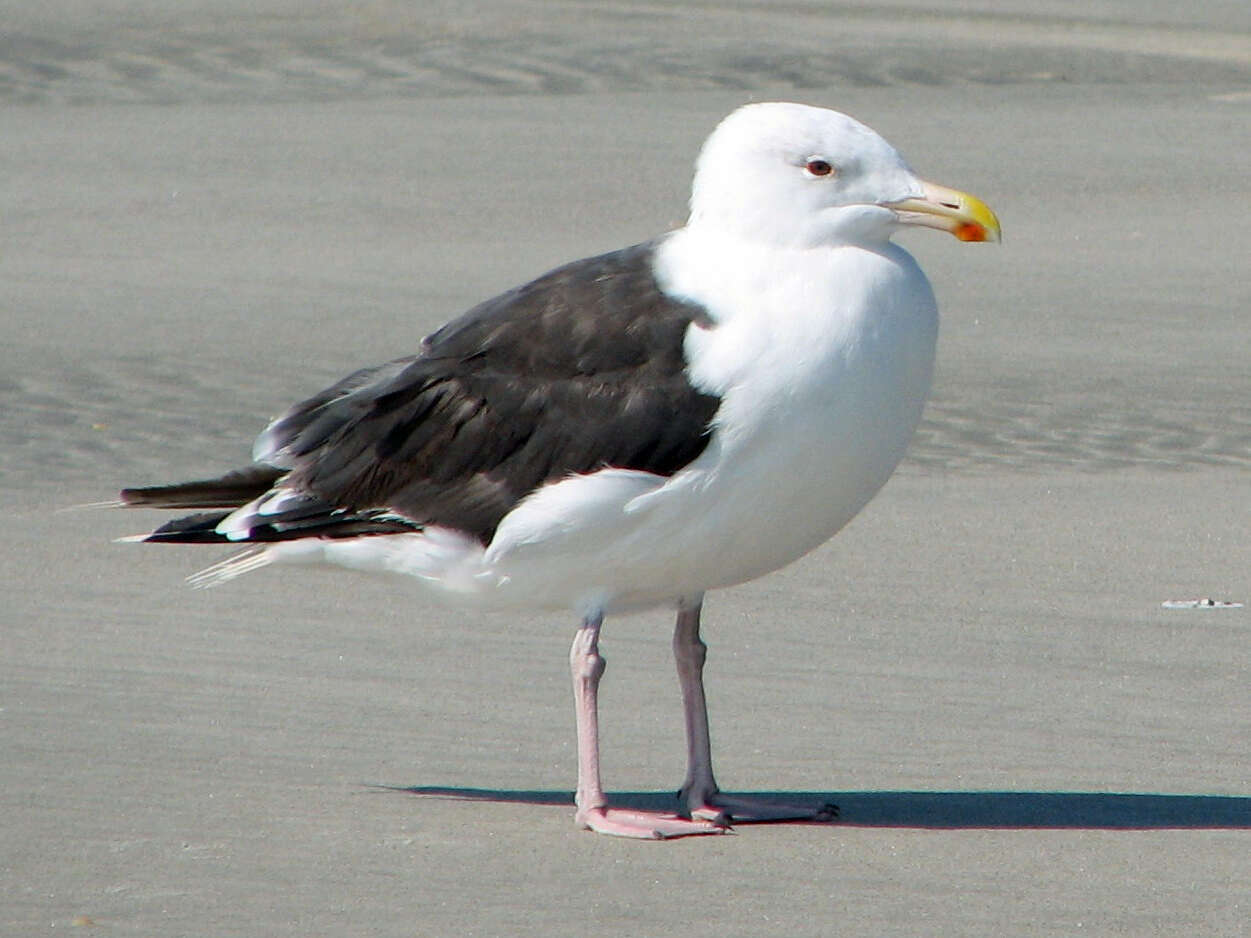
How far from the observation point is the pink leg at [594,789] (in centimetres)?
507

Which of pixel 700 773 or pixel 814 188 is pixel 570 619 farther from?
pixel 814 188

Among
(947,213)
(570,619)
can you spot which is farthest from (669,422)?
(570,619)

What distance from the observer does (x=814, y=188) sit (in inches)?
202

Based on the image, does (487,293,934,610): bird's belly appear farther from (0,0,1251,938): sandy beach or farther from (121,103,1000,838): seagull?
(0,0,1251,938): sandy beach

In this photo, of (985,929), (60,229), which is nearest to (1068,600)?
(985,929)

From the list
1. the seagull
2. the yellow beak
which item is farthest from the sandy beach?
the yellow beak

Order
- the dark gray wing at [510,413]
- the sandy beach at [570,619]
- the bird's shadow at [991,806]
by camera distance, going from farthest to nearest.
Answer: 1. the bird's shadow at [991,806]
2. the dark gray wing at [510,413]
3. the sandy beach at [570,619]

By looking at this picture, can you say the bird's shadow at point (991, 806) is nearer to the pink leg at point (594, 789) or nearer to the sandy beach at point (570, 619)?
the sandy beach at point (570, 619)

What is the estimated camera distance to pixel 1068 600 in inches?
277

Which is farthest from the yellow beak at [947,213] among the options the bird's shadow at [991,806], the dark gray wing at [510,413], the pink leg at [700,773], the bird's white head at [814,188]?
the bird's shadow at [991,806]

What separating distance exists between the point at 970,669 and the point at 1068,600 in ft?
2.81

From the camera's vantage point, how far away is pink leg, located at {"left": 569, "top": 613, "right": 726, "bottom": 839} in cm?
507

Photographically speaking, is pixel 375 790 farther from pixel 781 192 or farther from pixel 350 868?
pixel 781 192

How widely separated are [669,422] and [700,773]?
32.3 inches
